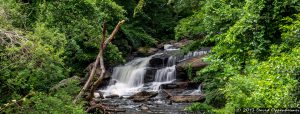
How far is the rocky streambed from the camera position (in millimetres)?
16766

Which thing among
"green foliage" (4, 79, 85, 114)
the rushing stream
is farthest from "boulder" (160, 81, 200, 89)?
"green foliage" (4, 79, 85, 114)

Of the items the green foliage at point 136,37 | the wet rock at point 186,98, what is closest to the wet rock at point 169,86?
the wet rock at point 186,98

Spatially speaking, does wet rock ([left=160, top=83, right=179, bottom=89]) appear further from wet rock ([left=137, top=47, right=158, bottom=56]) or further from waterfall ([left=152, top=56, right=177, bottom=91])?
wet rock ([left=137, top=47, right=158, bottom=56])

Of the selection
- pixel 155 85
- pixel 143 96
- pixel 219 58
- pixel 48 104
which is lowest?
pixel 143 96

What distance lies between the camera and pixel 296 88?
22.9ft

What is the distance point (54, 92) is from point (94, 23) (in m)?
5.58

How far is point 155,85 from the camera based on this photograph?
2175 centimetres

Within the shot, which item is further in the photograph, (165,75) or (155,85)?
(165,75)

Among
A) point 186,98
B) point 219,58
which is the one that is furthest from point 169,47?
point 219,58

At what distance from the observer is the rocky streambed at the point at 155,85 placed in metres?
16.8

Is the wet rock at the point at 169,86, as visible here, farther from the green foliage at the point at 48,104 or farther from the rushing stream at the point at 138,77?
the green foliage at the point at 48,104

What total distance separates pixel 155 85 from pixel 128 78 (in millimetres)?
2560

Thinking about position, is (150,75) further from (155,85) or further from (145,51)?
(145,51)

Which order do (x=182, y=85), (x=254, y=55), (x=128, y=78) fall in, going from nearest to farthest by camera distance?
(x=254, y=55), (x=182, y=85), (x=128, y=78)
